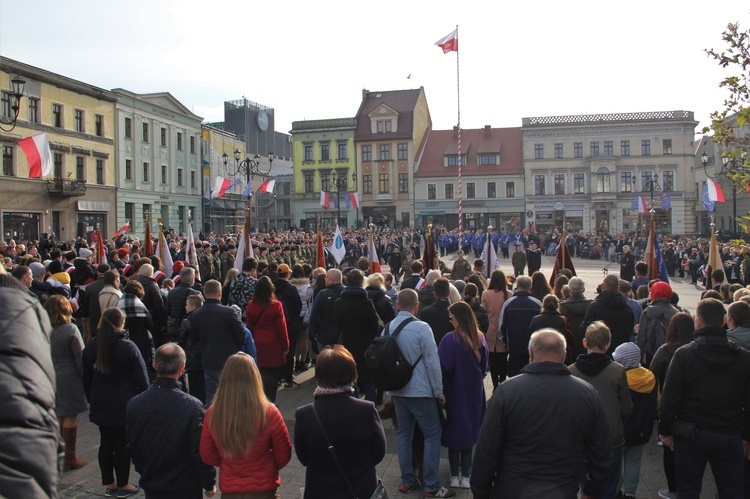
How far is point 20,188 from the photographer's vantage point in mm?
36969

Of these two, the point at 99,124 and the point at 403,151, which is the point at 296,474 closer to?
the point at 99,124

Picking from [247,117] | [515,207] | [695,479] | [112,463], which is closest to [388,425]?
[112,463]

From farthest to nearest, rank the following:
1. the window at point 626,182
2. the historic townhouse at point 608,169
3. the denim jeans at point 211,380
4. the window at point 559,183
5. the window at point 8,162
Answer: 1. the window at point 559,183
2. the window at point 626,182
3. the historic townhouse at point 608,169
4. the window at point 8,162
5. the denim jeans at point 211,380

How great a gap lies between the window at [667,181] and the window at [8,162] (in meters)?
52.9

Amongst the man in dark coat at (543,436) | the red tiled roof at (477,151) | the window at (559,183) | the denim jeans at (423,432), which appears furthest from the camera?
the red tiled roof at (477,151)

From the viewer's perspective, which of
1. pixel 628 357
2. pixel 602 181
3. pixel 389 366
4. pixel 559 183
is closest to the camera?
pixel 389 366

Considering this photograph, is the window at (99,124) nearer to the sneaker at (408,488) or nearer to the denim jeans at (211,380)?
the denim jeans at (211,380)

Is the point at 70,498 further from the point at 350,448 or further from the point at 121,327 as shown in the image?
the point at 350,448

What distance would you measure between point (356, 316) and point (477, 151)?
56616mm

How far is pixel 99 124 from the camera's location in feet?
143

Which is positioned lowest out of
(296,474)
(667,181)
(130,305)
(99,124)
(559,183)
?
(296,474)

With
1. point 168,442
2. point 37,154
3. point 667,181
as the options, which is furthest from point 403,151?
point 168,442

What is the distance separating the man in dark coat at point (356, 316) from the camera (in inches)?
305

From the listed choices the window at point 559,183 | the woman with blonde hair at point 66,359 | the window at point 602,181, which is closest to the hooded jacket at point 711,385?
the woman with blonde hair at point 66,359
